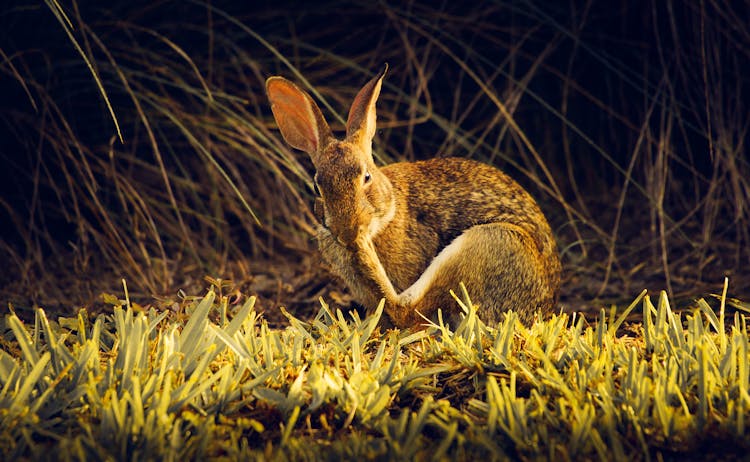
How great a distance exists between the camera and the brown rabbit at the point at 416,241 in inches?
136

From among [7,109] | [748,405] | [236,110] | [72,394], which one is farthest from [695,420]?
[7,109]

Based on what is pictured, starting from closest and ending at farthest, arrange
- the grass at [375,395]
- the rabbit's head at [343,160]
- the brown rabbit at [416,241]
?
the grass at [375,395] → the rabbit's head at [343,160] → the brown rabbit at [416,241]

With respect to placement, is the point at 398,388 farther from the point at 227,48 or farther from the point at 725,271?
the point at 227,48

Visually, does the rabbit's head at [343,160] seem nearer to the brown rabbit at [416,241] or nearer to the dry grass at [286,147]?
the brown rabbit at [416,241]

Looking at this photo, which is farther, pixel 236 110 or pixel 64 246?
pixel 64 246

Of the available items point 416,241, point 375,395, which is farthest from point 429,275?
point 375,395

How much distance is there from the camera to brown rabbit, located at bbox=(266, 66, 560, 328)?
3.45 metres

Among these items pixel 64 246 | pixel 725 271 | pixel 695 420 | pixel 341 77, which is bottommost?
pixel 64 246

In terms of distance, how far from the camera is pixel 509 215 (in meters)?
3.75

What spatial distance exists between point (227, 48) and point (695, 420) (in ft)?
11.8

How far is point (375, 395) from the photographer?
2.54 m

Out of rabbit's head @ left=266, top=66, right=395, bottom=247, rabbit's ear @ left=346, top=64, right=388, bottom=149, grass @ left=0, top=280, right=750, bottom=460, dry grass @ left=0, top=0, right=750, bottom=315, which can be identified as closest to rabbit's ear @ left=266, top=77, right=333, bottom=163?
rabbit's head @ left=266, top=66, right=395, bottom=247

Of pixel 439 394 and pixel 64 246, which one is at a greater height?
A: pixel 439 394

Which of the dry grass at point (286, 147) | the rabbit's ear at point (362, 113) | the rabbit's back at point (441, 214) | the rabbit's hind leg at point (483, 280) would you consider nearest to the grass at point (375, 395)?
the rabbit's hind leg at point (483, 280)
